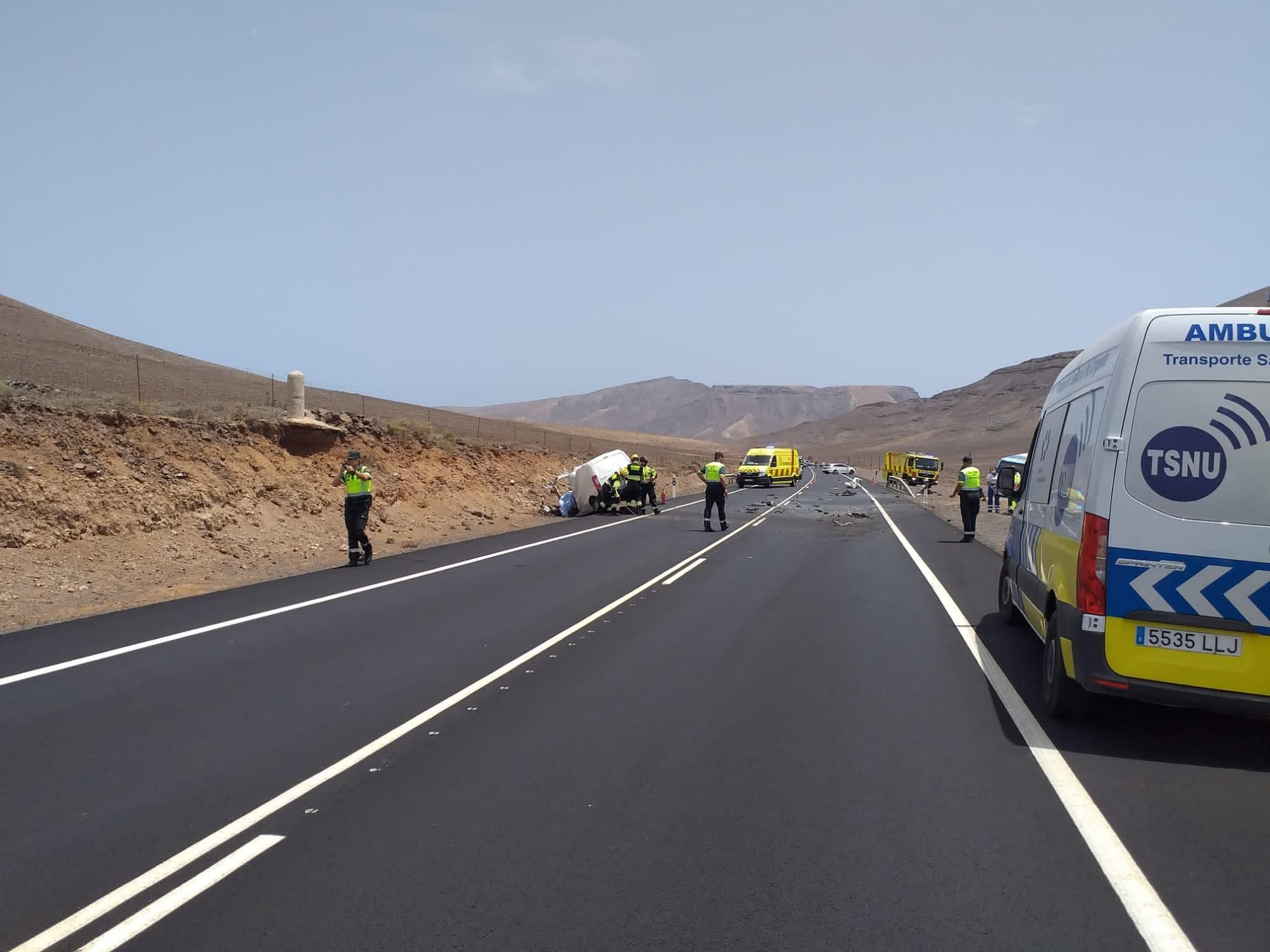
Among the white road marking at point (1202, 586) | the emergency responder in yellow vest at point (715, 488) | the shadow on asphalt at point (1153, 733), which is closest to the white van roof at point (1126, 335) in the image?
the white road marking at point (1202, 586)

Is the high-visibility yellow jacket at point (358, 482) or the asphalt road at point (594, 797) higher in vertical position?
the high-visibility yellow jacket at point (358, 482)

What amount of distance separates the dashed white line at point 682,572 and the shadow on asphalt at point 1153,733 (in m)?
6.88

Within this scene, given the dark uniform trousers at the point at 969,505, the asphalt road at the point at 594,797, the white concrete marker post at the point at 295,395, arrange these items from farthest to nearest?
1. the white concrete marker post at the point at 295,395
2. the dark uniform trousers at the point at 969,505
3. the asphalt road at the point at 594,797

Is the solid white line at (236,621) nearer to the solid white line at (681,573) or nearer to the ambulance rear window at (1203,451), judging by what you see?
the solid white line at (681,573)

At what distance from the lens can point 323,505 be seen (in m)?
24.1

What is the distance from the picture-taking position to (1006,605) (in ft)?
36.7

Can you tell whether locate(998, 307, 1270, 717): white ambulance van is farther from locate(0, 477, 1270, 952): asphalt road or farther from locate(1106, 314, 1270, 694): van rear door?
locate(0, 477, 1270, 952): asphalt road

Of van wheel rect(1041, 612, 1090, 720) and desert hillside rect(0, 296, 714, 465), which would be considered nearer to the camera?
van wheel rect(1041, 612, 1090, 720)

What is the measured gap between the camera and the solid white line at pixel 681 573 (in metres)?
14.8

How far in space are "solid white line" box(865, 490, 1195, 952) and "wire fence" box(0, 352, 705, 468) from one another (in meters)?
20.1

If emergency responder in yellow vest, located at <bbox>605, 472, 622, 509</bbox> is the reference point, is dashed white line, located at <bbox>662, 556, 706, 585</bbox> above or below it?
below

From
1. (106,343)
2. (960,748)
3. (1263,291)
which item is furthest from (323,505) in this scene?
(1263,291)

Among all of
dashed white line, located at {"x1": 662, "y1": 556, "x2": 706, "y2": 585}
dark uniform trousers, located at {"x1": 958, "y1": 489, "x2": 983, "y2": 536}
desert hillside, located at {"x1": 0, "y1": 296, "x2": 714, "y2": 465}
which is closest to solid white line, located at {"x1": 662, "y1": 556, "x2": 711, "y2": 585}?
dashed white line, located at {"x1": 662, "y1": 556, "x2": 706, "y2": 585}

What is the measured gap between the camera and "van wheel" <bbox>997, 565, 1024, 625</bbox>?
431 inches
